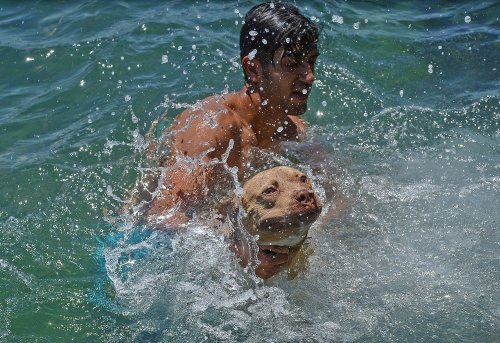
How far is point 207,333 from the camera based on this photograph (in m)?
4.01

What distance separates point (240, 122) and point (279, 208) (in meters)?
1.47

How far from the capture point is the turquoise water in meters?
4.10

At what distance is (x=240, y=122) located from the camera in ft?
16.2

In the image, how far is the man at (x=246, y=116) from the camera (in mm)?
4625

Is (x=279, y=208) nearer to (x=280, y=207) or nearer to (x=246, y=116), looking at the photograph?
Answer: (x=280, y=207)

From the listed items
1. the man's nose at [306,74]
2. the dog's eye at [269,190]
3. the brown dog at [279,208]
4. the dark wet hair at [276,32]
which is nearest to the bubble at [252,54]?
the dark wet hair at [276,32]

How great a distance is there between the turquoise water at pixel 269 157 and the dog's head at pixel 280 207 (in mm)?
541

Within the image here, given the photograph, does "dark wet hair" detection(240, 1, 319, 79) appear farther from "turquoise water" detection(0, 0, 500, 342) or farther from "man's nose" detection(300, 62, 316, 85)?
"turquoise water" detection(0, 0, 500, 342)

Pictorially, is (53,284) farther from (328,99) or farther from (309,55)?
(328,99)

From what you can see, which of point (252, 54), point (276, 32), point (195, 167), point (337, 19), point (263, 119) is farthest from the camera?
point (337, 19)

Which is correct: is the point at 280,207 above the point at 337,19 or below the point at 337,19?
above

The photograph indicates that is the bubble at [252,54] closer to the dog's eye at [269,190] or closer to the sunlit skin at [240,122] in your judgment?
the sunlit skin at [240,122]

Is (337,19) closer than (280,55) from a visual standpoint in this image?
No

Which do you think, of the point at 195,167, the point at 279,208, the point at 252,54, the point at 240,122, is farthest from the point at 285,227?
the point at 252,54
